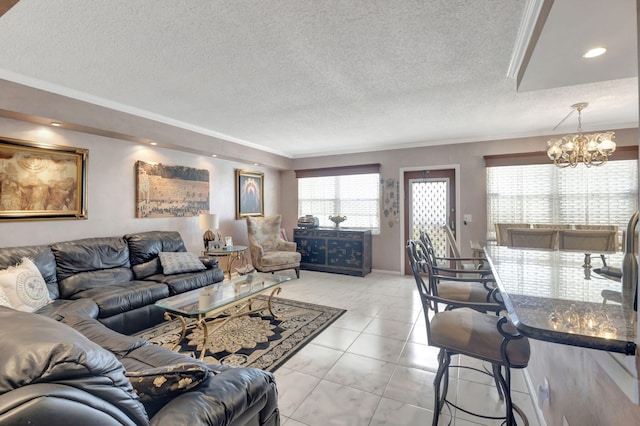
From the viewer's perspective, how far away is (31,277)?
2.55 m

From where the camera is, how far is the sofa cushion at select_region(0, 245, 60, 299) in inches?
107

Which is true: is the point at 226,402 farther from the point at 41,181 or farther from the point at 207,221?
the point at 207,221

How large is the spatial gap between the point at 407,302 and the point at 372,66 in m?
3.04

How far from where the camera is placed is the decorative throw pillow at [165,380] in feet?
3.51

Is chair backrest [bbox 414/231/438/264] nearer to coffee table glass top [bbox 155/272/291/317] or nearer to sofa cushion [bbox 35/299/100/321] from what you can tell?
coffee table glass top [bbox 155/272/291/317]

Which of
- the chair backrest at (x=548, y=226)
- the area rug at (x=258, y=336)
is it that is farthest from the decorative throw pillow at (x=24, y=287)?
the chair backrest at (x=548, y=226)

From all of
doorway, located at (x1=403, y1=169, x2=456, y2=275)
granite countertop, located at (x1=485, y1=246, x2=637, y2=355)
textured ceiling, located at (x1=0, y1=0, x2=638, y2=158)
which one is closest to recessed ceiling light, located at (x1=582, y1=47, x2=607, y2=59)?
textured ceiling, located at (x1=0, y1=0, x2=638, y2=158)

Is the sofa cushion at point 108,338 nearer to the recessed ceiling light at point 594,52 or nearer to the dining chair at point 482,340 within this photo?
the dining chair at point 482,340

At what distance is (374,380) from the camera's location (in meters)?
2.25

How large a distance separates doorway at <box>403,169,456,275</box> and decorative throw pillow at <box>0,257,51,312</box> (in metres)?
5.16

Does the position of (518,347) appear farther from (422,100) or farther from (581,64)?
(422,100)

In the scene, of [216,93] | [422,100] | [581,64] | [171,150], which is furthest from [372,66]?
[171,150]

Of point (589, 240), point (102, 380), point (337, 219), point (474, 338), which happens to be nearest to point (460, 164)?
point (589, 240)

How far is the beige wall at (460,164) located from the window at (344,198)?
31 cm
